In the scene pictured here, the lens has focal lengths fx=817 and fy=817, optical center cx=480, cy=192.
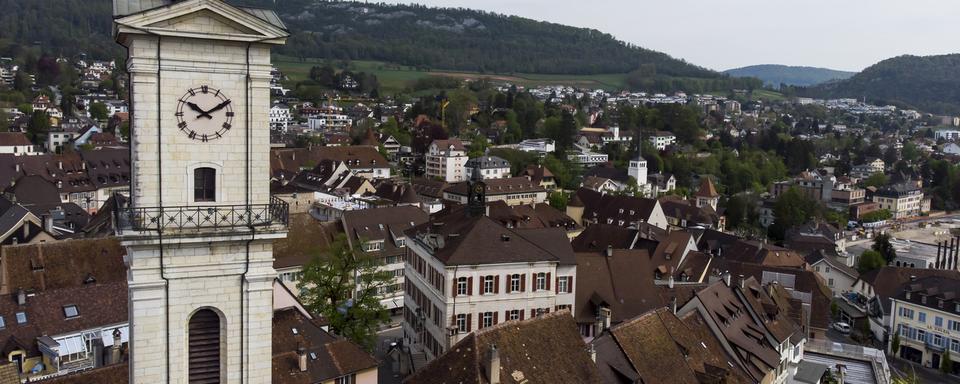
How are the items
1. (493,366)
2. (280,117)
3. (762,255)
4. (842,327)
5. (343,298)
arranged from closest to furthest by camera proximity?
(493,366) → (343,298) → (842,327) → (762,255) → (280,117)

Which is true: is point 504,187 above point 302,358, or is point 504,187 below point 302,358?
below

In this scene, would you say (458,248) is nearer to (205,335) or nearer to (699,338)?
(699,338)

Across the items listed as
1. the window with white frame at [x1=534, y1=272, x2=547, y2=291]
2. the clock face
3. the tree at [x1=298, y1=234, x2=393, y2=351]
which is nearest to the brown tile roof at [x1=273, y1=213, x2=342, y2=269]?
the tree at [x1=298, y1=234, x2=393, y2=351]

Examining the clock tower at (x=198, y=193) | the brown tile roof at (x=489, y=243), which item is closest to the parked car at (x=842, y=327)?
the brown tile roof at (x=489, y=243)

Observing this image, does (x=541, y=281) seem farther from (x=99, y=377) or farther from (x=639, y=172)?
(x=639, y=172)

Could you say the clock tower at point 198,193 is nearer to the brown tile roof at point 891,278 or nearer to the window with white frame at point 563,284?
the window with white frame at point 563,284

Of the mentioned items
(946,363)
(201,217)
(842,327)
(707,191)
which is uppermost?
(201,217)

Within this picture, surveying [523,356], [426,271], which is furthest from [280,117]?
[523,356]

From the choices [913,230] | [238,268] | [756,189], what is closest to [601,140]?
[756,189]
